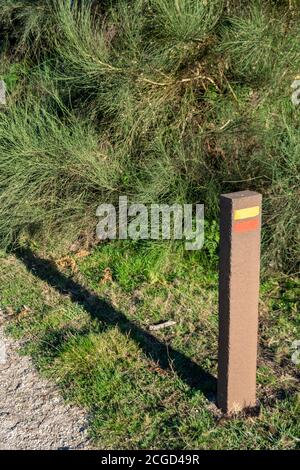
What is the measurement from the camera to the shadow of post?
3.56 meters

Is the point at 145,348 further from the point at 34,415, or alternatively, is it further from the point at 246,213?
the point at 246,213

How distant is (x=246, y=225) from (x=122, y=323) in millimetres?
1668

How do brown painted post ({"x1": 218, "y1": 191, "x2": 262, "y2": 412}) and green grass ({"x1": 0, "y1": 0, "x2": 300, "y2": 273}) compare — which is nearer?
brown painted post ({"x1": 218, "y1": 191, "x2": 262, "y2": 412})

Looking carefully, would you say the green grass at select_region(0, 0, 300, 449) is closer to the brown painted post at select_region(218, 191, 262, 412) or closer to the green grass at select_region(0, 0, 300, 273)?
the green grass at select_region(0, 0, 300, 273)

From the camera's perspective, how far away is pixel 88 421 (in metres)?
3.25

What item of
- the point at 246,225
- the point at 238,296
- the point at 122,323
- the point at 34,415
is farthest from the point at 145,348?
the point at 246,225

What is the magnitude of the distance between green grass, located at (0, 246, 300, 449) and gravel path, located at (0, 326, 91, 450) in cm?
8

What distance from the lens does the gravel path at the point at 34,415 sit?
123 inches

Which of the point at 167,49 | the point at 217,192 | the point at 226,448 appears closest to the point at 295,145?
the point at 217,192

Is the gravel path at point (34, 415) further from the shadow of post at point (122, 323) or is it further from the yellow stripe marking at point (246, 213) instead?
the yellow stripe marking at point (246, 213)

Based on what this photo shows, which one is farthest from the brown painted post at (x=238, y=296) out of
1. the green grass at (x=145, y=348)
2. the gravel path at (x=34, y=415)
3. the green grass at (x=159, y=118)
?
the green grass at (x=159, y=118)

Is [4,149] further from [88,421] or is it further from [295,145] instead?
[88,421]

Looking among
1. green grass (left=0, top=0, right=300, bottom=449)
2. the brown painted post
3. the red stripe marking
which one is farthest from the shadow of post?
the red stripe marking

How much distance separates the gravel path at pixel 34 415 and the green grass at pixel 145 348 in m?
0.08
